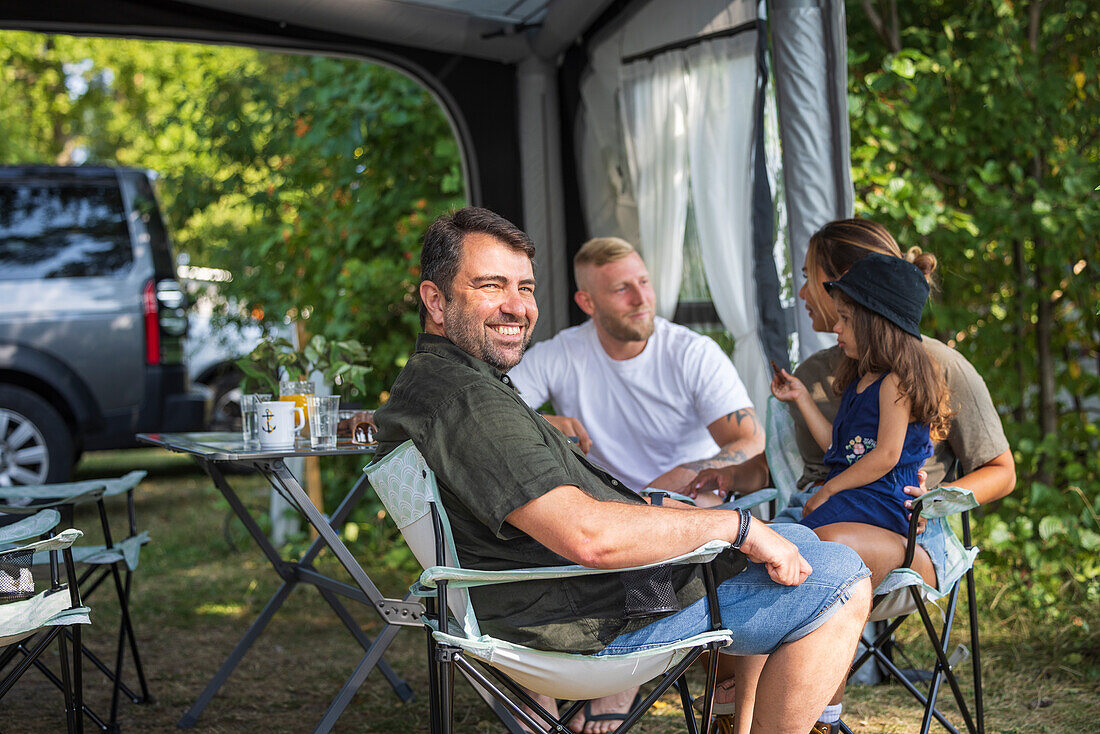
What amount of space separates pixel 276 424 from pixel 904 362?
4.63 feet

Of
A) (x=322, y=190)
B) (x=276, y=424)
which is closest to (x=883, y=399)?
(x=276, y=424)

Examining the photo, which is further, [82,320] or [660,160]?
[82,320]

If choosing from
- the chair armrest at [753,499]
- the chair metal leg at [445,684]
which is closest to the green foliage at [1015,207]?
the chair armrest at [753,499]

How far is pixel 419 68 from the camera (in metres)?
4.02

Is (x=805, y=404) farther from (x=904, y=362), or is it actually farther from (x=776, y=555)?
(x=776, y=555)

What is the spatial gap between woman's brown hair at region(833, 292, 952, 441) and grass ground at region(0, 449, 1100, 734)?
2.98 feet

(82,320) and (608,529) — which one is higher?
(82,320)

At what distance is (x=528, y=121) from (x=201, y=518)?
314 cm

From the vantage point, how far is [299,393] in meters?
2.57

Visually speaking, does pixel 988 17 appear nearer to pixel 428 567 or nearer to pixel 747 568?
pixel 747 568

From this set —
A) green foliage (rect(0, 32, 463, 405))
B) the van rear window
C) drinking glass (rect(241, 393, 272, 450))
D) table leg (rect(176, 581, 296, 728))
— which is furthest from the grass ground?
the van rear window

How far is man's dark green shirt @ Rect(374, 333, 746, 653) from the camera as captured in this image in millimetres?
1555

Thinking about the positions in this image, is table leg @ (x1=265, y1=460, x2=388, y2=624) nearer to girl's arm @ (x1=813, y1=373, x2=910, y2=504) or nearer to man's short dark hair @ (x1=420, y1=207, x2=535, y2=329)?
man's short dark hair @ (x1=420, y1=207, x2=535, y2=329)

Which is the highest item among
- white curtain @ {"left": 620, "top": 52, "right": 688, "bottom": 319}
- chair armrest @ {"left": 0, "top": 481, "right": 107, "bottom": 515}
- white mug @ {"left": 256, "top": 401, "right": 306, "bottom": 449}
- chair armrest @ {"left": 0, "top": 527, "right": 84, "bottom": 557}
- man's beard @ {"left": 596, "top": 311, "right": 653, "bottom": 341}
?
white curtain @ {"left": 620, "top": 52, "right": 688, "bottom": 319}
